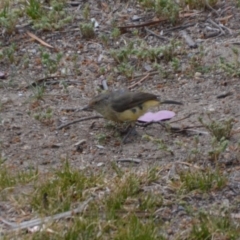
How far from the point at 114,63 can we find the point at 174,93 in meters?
0.86

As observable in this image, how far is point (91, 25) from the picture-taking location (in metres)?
→ 8.61

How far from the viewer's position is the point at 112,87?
25.6 ft

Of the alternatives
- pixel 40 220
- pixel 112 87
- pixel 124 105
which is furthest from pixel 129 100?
pixel 40 220

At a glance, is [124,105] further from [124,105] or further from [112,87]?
[112,87]

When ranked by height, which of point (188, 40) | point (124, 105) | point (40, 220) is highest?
point (40, 220)

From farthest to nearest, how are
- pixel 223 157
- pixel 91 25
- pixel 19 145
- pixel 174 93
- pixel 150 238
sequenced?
pixel 91 25
pixel 174 93
pixel 19 145
pixel 223 157
pixel 150 238

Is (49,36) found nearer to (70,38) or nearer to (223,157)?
(70,38)

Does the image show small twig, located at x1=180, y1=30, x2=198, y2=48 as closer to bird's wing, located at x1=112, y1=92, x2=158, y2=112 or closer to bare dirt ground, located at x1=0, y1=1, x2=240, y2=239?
bare dirt ground, located at x1=0, y1=1, x2=240, y2=239

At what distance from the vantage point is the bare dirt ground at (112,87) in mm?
6410

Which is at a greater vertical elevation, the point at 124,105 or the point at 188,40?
the point at 124,105

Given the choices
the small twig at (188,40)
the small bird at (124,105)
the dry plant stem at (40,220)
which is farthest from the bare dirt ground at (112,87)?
the dry plant stem at (40,220)

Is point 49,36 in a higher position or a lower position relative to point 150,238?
lower

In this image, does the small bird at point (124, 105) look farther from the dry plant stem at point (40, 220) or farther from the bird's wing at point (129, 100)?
the dry plant stem at point (40, 220)

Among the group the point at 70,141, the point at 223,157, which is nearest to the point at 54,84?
the point at 70,141
